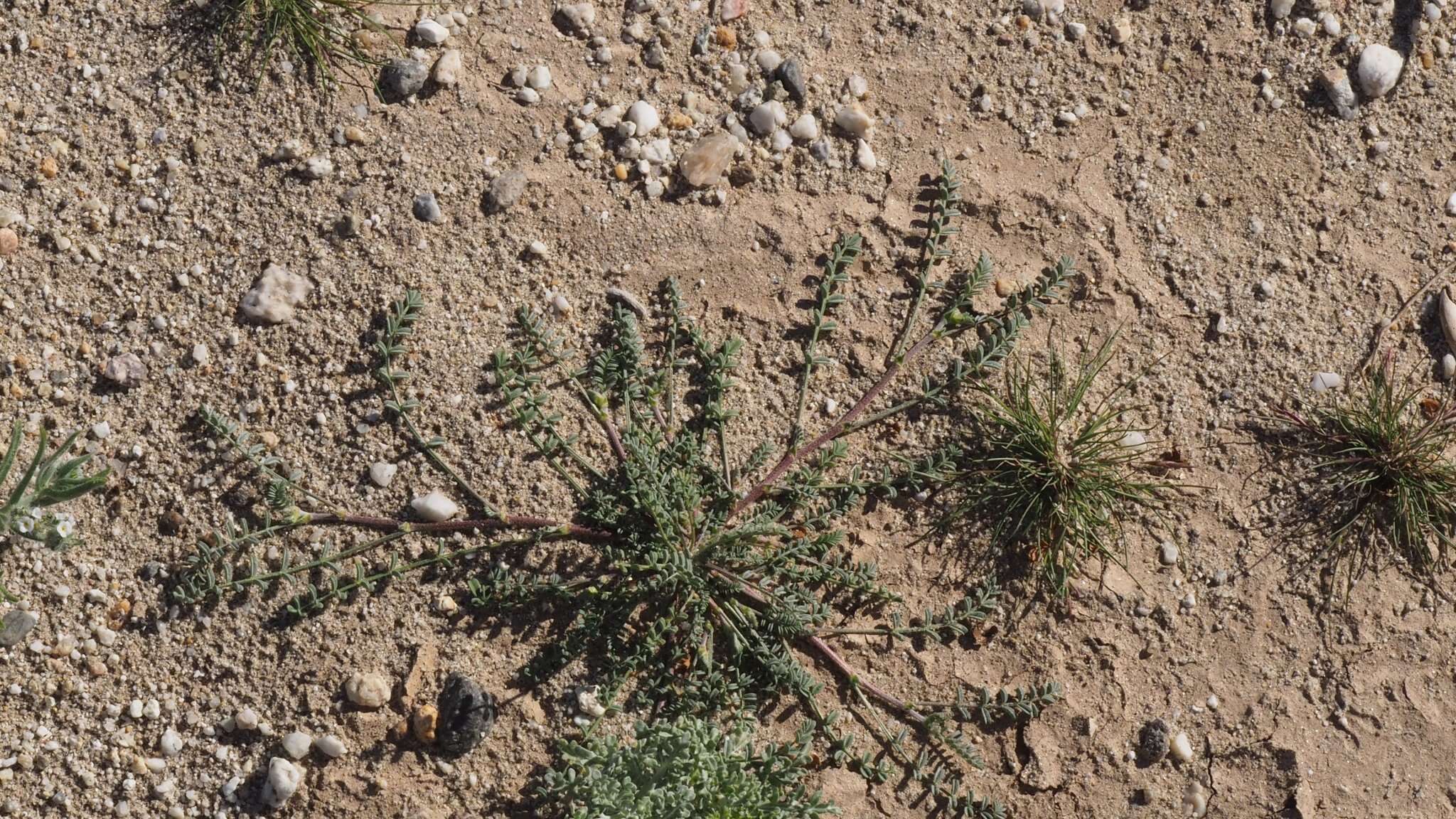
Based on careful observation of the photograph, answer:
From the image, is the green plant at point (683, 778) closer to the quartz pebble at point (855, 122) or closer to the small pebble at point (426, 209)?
the small pebble at point (426, 209)

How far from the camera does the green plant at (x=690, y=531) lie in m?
3.30

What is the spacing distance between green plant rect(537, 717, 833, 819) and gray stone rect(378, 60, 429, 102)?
197cm

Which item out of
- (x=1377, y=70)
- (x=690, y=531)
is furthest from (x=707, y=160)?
(x=1377, y=70)

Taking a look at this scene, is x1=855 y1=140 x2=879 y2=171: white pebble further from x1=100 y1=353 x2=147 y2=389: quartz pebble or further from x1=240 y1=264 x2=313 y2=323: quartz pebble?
x1=100 y1=353 x2=147 y2=389: quartz pebble

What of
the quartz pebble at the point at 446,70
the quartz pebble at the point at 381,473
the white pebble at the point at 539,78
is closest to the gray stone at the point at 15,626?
the quartz pebble at the point at 381,473

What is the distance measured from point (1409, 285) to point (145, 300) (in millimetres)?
3858

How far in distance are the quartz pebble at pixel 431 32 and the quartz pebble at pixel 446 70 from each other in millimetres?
46

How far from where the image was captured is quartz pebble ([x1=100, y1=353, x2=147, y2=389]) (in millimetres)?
3385

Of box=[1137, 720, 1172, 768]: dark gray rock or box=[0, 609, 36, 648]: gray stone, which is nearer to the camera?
box=[0, 609, 36, 648]: gray stone

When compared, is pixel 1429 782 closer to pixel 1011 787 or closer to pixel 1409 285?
pixel 1011 787

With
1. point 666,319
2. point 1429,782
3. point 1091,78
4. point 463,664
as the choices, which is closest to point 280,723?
point 463,664

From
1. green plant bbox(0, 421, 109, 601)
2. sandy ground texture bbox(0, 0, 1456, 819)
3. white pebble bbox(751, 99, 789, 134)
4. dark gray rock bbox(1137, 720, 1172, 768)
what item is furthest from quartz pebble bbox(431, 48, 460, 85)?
dark gray rock bbox(1137, 720, 1172, 768)

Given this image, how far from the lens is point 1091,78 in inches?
147

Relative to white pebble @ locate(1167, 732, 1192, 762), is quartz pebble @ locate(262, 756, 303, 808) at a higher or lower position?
lower
